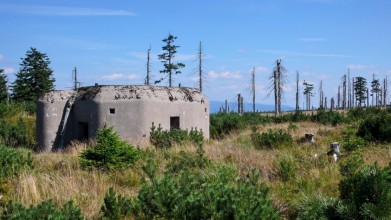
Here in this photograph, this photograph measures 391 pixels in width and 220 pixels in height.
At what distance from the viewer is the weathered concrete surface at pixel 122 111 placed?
16219mm

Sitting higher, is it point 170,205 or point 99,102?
point 99,102

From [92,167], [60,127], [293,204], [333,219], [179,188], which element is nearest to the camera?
[333,219]

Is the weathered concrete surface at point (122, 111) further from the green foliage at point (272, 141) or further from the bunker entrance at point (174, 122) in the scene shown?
the green foliage at point (272, 141)

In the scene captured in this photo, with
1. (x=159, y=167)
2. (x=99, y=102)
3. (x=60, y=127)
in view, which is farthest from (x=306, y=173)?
(x=60, y=127)

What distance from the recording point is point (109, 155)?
10.4 metres

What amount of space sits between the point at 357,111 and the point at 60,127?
68.5 feet

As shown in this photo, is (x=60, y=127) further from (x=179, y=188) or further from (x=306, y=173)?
(x=179, y=188)

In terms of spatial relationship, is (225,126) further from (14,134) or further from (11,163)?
(11,163)

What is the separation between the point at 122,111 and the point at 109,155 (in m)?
6.01

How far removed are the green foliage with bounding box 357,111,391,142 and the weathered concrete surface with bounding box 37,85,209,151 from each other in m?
6.90

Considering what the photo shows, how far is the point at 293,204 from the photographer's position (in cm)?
661

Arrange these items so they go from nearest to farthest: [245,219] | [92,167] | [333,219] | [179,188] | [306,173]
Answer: [245,219], [333,219], [179,188], [306,173], [92,167]

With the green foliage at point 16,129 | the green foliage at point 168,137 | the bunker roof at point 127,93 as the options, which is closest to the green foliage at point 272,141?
the green foliage at point 168,137

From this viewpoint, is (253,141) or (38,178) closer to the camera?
(38,178)
